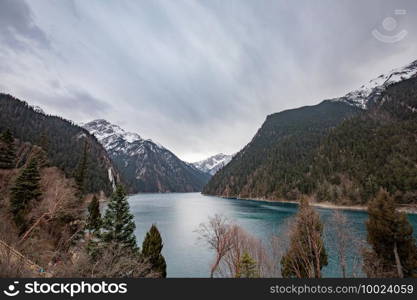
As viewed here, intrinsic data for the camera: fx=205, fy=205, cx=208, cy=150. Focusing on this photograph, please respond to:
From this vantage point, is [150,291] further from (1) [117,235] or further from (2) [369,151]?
(2) [369,151]

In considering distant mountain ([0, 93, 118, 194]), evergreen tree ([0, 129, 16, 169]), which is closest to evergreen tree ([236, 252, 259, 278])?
evergreen tree ([0, 129, 16, 169])

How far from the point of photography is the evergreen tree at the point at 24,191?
69.1 feet

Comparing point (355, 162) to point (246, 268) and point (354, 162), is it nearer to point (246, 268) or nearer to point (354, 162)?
point (354, 162)

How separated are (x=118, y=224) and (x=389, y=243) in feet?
70.4

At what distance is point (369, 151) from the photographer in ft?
329

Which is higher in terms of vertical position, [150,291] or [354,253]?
[150,291]

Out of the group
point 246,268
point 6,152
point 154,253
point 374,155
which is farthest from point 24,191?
point 374,155

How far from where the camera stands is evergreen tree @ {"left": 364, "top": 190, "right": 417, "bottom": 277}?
43.5 feet

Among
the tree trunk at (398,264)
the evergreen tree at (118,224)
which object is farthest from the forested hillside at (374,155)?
the evergreen tree at (118,224)

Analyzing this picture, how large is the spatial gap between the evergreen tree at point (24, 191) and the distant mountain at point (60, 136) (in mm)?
86487

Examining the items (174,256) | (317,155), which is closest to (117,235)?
(174,256)

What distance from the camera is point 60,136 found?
135625mm

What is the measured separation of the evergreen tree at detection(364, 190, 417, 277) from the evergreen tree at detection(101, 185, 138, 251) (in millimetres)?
18868

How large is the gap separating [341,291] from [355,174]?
360ft
